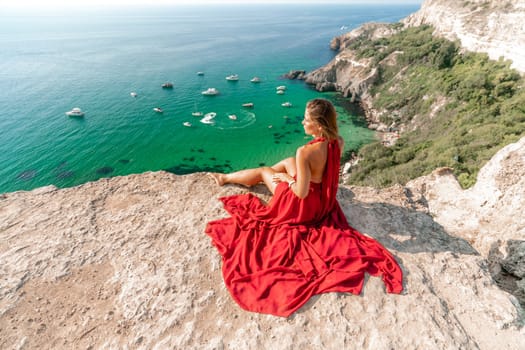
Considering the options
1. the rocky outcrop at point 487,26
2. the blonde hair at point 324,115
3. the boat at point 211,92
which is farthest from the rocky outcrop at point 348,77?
the blonde hair at point 324,115

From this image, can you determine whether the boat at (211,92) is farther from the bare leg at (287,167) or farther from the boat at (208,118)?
the bare leg at (287,167)

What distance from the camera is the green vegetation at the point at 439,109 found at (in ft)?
54.2

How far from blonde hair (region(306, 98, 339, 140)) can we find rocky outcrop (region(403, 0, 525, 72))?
36465 millimetres

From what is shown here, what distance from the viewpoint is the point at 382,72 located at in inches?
1836

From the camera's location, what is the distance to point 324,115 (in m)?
4.34

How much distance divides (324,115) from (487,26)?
45.7m

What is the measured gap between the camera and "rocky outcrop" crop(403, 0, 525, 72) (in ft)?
94.4

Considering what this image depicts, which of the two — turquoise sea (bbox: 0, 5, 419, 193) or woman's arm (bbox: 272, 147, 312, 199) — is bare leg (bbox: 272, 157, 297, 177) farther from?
turquoise sea (bbox: 0, 5, 419, 193)

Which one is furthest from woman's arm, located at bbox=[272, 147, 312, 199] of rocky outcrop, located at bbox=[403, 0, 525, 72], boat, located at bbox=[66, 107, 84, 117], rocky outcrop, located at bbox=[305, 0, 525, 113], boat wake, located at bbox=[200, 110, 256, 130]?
boat, located at bbox=[66, 107, 84, 117]

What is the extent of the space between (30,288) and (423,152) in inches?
1030

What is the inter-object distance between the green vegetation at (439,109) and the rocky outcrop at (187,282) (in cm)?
761

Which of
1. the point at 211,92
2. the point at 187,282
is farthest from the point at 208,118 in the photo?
the point at 187,282

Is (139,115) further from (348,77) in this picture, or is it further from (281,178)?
(281,178)

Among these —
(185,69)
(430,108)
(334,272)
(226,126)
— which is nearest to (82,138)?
(226,126)
